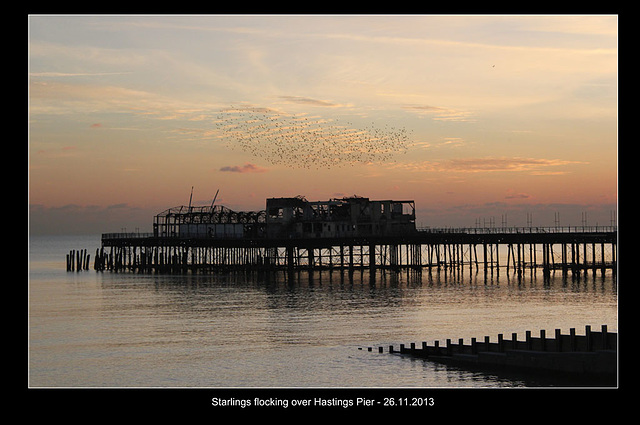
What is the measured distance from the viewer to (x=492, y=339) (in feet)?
148

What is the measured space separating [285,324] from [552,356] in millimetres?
24816

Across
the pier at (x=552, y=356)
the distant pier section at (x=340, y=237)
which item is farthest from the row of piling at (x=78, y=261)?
the pier at (x=552, y=356)

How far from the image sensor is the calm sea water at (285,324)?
1427 inches

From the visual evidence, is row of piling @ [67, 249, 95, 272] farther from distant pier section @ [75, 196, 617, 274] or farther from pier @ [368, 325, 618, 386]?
pier @ [368, 325, 618, 386]

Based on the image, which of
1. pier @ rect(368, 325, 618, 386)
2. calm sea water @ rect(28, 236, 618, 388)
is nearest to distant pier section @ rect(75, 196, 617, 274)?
calm sea water @ rect(28, 236, 618, 388)

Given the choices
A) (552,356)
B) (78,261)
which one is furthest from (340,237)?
(552,356)

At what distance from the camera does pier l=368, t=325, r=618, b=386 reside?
2975 cm

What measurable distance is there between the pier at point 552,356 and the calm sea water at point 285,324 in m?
0.74

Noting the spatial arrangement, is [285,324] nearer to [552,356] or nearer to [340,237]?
[552,356]

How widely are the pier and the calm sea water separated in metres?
0.74

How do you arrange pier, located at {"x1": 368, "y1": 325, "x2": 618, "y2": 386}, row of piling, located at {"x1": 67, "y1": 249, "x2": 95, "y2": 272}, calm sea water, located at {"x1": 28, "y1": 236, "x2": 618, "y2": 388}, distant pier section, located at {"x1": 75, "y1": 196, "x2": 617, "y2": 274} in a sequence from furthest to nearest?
row of piling, located at {"x1": 67, "y1": 249, "x2": 95, "y2": 272}
distant pier section, located at {"x1": 75, "y1": 196, "x2": 617, "y2": 274}
calm sea water, located at {"x1": 28, "y1": 236, "x2": 618, "y2": 388}
pier, located at {"x1": 368, "y1": 325, "x2": 618, "y2": 386}

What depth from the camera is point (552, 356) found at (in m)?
31.3
